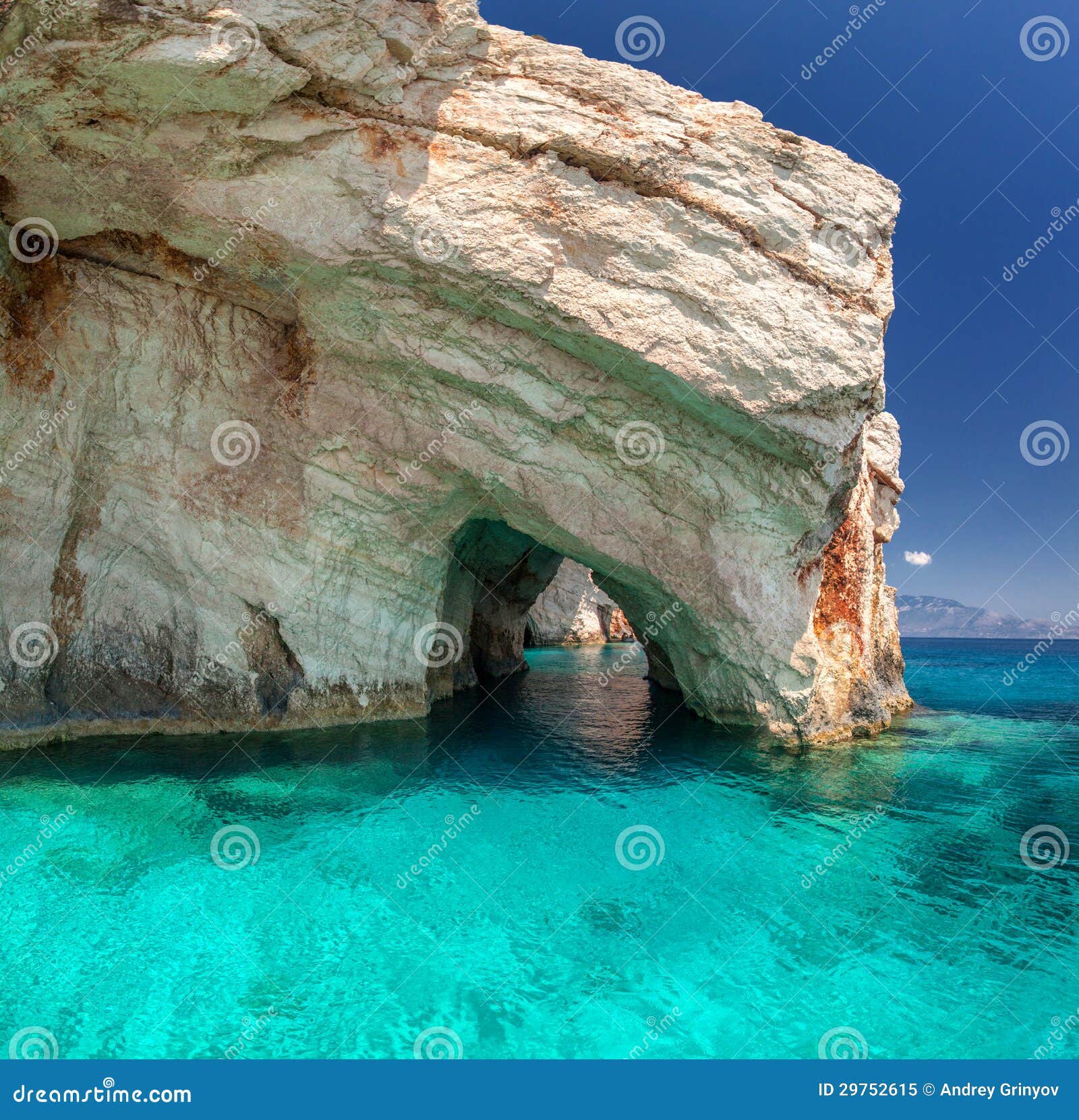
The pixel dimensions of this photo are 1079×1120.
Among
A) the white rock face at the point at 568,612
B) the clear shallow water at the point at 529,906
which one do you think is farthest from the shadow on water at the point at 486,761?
the white rock face at the point at 568,612

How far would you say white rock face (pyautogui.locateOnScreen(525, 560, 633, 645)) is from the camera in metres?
44.3

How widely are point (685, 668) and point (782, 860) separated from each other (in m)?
7.66

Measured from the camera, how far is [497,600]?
2691 centimetres

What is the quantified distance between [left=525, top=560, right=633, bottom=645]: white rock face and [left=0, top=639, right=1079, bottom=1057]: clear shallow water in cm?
3117

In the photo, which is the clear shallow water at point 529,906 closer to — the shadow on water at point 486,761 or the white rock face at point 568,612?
the shadow on water at point 486,761

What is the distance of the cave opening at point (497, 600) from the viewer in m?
19.1

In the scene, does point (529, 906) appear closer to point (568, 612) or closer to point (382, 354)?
point (382, 354)

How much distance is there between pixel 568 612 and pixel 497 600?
19244 mm

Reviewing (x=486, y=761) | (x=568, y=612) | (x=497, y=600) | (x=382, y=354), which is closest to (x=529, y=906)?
(x=486, y=761)

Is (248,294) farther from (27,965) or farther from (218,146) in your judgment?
(27,965)

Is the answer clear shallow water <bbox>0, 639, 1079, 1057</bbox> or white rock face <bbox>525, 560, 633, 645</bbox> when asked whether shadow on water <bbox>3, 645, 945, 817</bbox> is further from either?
white rock face <bbox>525, 560, 633, 645</bbox>

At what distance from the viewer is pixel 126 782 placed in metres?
10.6
